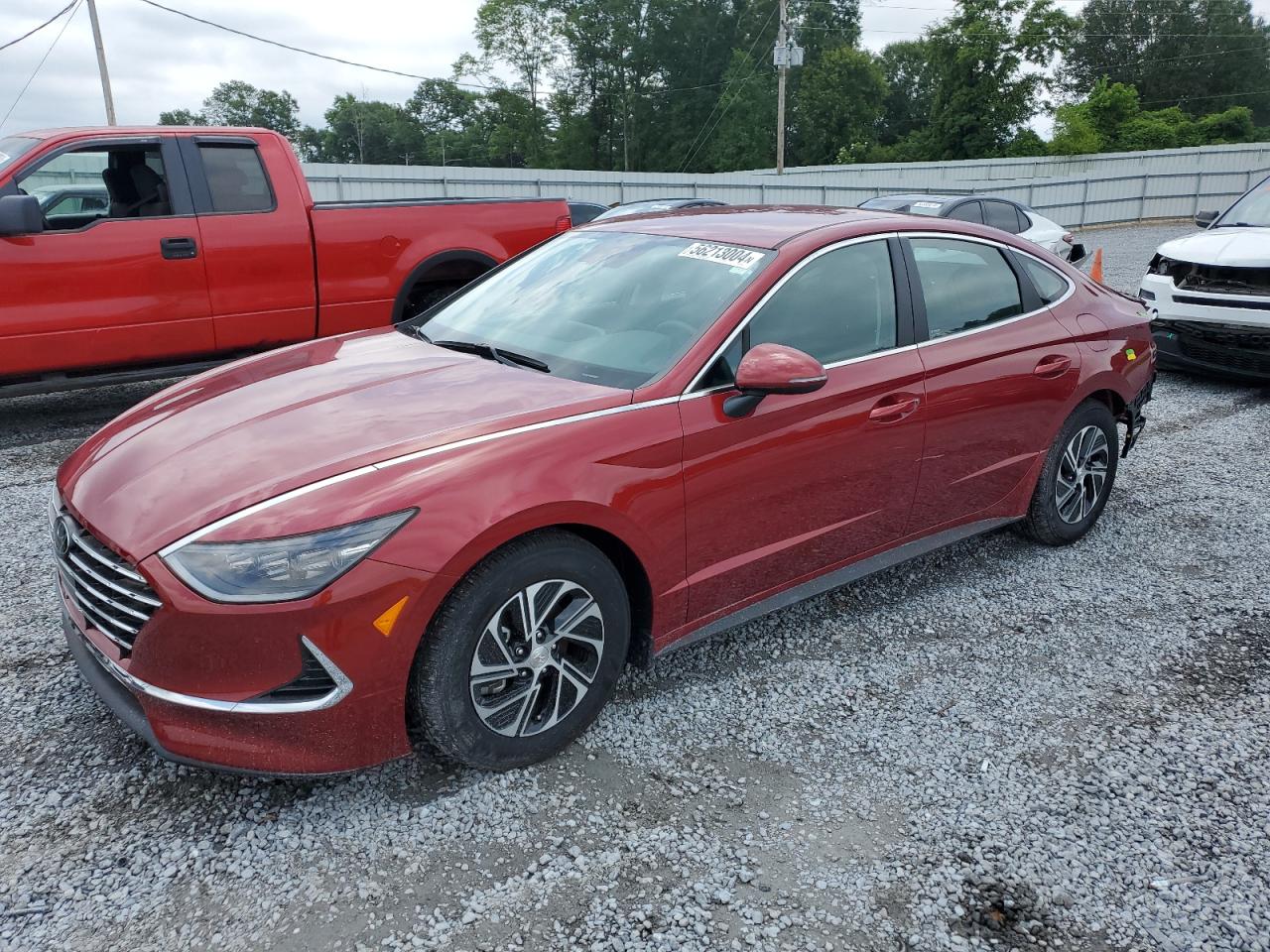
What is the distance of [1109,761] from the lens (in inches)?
122

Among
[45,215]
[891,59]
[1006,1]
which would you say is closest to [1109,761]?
[45,215]

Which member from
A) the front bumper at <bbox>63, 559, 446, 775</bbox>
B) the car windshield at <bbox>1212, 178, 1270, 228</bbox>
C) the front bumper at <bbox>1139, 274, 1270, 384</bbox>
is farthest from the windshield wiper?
the car windshield at <bbox>1212, 178, 1270, 228</bbox>

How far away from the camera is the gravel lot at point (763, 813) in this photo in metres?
2.41

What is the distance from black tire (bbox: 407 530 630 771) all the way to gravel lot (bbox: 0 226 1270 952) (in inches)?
5.5

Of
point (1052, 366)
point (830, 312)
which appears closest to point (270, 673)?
point (830, 312)

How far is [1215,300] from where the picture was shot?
7805 mm

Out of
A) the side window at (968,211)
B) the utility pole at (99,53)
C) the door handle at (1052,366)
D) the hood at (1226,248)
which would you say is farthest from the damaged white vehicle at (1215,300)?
the utility pole at (99,53)

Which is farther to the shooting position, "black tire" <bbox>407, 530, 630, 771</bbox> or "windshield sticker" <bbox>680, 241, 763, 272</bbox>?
"windshield sticker" <bbox>680, 241, 763, 272</bbox>

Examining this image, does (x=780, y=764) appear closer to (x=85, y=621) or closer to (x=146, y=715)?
(x=146, y=715)

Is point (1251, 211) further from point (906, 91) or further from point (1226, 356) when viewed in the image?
point (906, 91)

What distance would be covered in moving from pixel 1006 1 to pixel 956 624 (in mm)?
61028

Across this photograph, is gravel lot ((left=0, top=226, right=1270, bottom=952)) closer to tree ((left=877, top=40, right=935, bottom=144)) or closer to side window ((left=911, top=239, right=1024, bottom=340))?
side window ((left=911, top=239, right=1024, bottom=340))

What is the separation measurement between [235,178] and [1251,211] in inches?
344

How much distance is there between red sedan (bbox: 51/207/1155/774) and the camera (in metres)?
2.51
